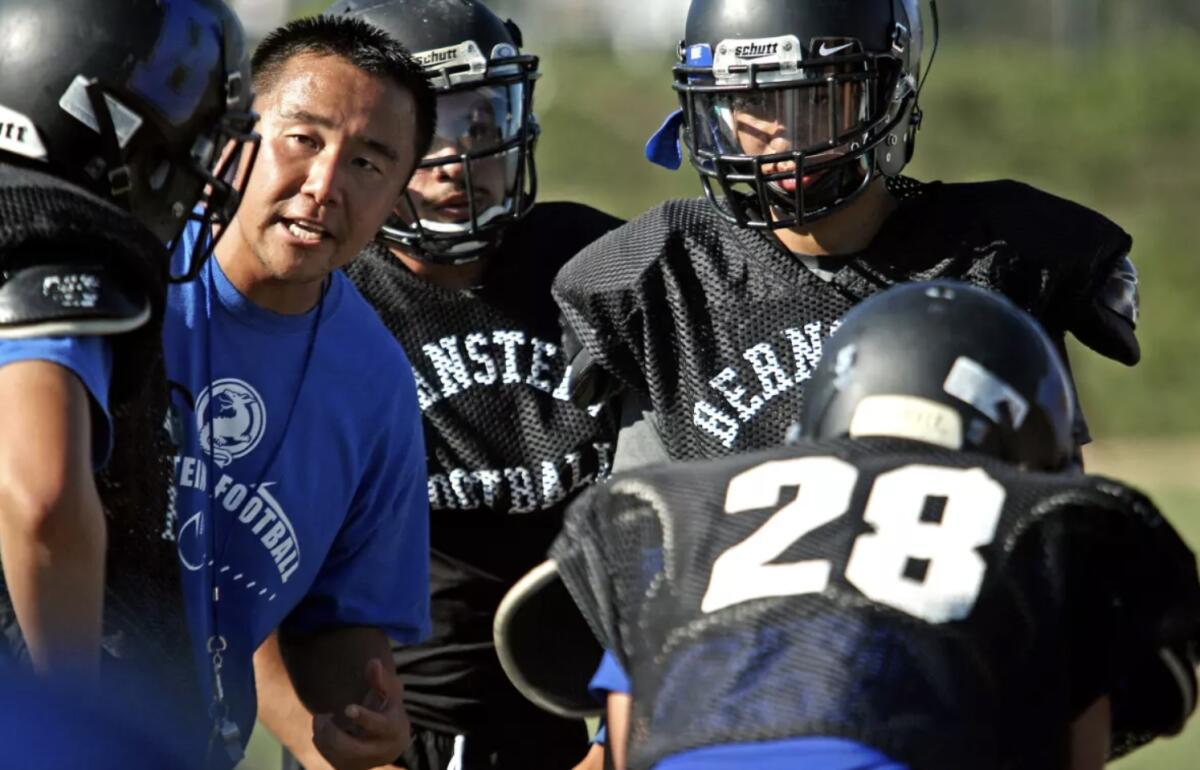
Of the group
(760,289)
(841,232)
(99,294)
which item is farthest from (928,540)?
(841,232)

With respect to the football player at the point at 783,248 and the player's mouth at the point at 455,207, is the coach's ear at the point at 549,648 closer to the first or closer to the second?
the football player at the point at 783,248

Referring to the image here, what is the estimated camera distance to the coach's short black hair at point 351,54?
374 cm

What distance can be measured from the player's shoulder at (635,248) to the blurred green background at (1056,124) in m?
10.5

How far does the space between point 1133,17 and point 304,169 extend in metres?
18.2

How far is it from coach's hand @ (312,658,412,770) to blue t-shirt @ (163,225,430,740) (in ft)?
0.48

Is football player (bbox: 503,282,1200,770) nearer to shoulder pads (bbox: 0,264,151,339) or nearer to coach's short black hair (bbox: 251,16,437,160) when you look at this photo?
shoulder pads (bbox: 0,264,151,339)

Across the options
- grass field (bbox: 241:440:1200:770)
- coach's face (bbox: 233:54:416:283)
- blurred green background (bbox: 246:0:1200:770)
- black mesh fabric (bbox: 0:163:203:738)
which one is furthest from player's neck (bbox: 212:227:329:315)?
blurred green background (bbox: 246:0:1200:770)

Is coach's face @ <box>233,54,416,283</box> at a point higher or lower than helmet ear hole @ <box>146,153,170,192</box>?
lower

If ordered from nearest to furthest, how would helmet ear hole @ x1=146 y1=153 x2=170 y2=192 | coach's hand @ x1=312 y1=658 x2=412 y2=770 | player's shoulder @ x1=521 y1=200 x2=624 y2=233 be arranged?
helmet ear hole @ x1=146 y1=153 x2=170 y2=192
coach's hand @ x1=312 y1=658 x2=412 y2=770
player's shoulder @ x1=521 y1=200 x2=624 y2=233

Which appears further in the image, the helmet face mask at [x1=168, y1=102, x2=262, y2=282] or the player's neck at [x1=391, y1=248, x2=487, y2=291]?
the player's neck at [x1=391, y1=248, x2=487, y2=291]

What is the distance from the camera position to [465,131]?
442 centimetres

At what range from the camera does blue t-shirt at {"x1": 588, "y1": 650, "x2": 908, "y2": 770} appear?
2.23 meters

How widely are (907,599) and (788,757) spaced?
230mm

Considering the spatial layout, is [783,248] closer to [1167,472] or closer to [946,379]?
[946,379]
